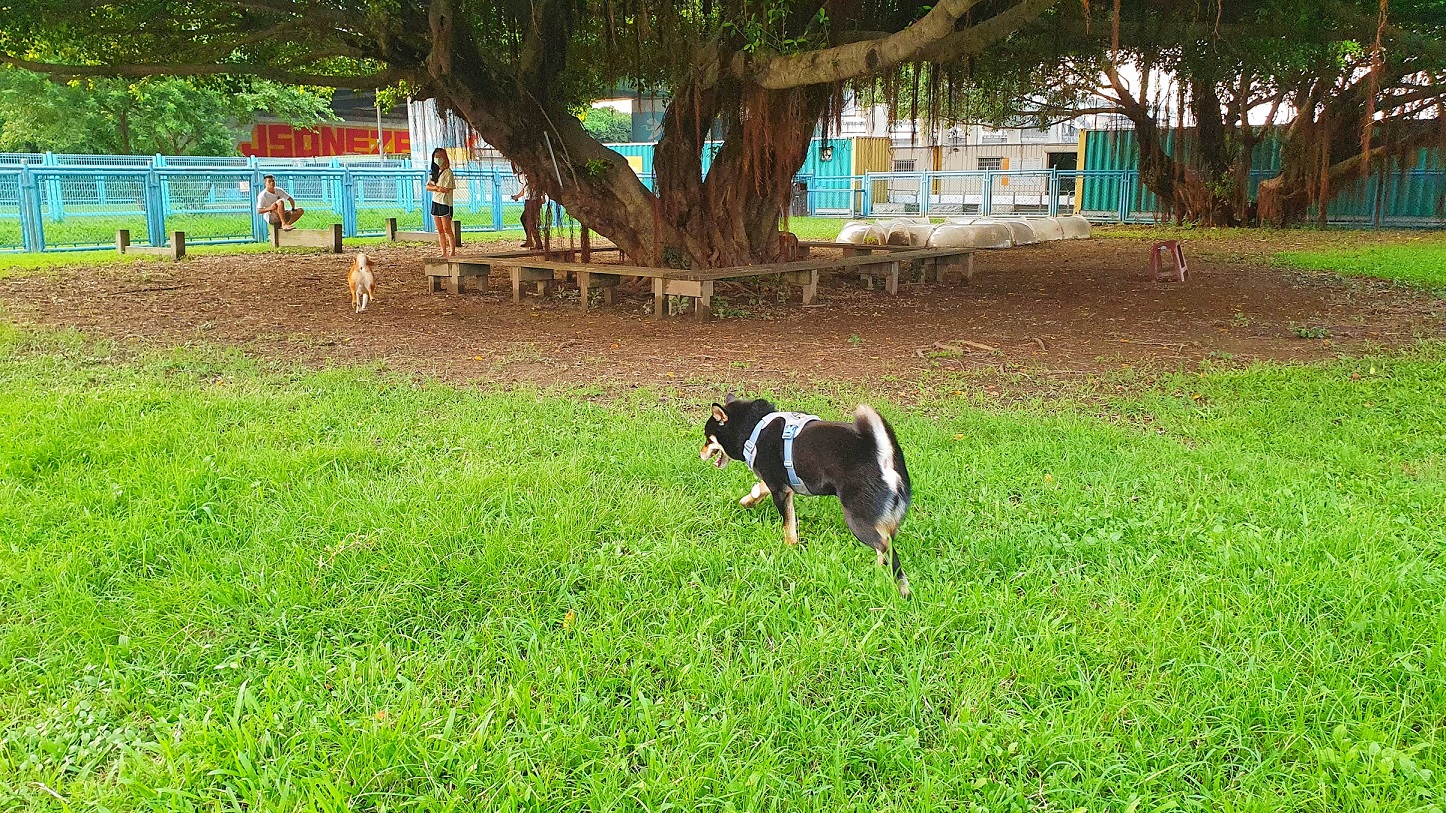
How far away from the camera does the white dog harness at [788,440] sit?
346cm

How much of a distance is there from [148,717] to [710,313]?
727 cm

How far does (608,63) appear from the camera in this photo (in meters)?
10.4

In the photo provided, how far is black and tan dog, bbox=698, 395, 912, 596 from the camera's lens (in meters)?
3.20

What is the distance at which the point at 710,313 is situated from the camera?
A: 948 cm

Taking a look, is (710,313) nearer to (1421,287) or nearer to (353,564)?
(353,564)

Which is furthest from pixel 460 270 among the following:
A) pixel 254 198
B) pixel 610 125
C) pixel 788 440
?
pixel 610 125

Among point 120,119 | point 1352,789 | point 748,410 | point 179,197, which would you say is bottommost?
point 1352,789

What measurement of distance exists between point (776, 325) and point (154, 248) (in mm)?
12248

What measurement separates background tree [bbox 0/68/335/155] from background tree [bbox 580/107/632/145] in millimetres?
17453

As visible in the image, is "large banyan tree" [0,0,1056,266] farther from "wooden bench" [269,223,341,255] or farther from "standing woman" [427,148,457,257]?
"wooden bench" [269,223,341,255]

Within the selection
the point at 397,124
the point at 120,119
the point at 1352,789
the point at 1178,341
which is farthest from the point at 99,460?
the point at 397,124

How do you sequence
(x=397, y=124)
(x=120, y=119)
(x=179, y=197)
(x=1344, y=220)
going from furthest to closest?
(x=397, y=124) < (x=120, y=119) < (x=1344, y=220) < (x=179, y=197)

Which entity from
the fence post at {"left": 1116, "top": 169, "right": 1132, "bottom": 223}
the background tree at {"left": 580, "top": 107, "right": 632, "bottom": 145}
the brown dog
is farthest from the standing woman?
the background tree at {"left": 580, "top": 107, "right": 632, "bottom": 145}

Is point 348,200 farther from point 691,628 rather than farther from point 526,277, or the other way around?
point 691,628
